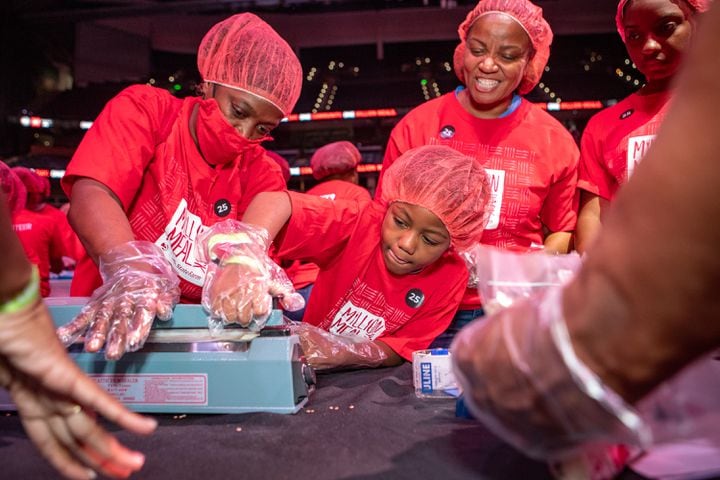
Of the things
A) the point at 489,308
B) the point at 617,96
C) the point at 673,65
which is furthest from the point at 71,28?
the point at 489,308

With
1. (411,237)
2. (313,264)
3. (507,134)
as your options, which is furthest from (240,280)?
(313,264)

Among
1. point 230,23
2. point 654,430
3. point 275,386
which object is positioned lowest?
point 275,386

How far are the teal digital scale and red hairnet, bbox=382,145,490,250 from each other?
610mm

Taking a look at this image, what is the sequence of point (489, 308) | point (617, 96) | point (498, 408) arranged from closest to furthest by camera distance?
1. point (498, 408)
2. point (489, 308)
3. point (617, 96)

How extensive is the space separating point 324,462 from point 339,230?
34.9 inches

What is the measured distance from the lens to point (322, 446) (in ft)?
2.66

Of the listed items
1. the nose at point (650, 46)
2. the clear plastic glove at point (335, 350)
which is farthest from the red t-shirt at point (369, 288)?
the nose at point (650, 46)

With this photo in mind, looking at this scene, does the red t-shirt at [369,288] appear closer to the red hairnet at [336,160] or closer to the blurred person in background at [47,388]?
the blurred person in background at [47,388]

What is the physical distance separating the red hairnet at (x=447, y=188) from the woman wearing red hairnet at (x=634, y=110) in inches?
11.8

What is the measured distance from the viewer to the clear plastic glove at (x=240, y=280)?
39.8 inches

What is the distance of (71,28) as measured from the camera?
836cm

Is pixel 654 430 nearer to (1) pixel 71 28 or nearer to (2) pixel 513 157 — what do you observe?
(2) pixel 513 157

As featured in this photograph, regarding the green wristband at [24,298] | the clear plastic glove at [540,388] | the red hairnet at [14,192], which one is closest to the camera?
the clear plastic glove at [540,388]

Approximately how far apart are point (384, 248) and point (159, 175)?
2.00 feet
